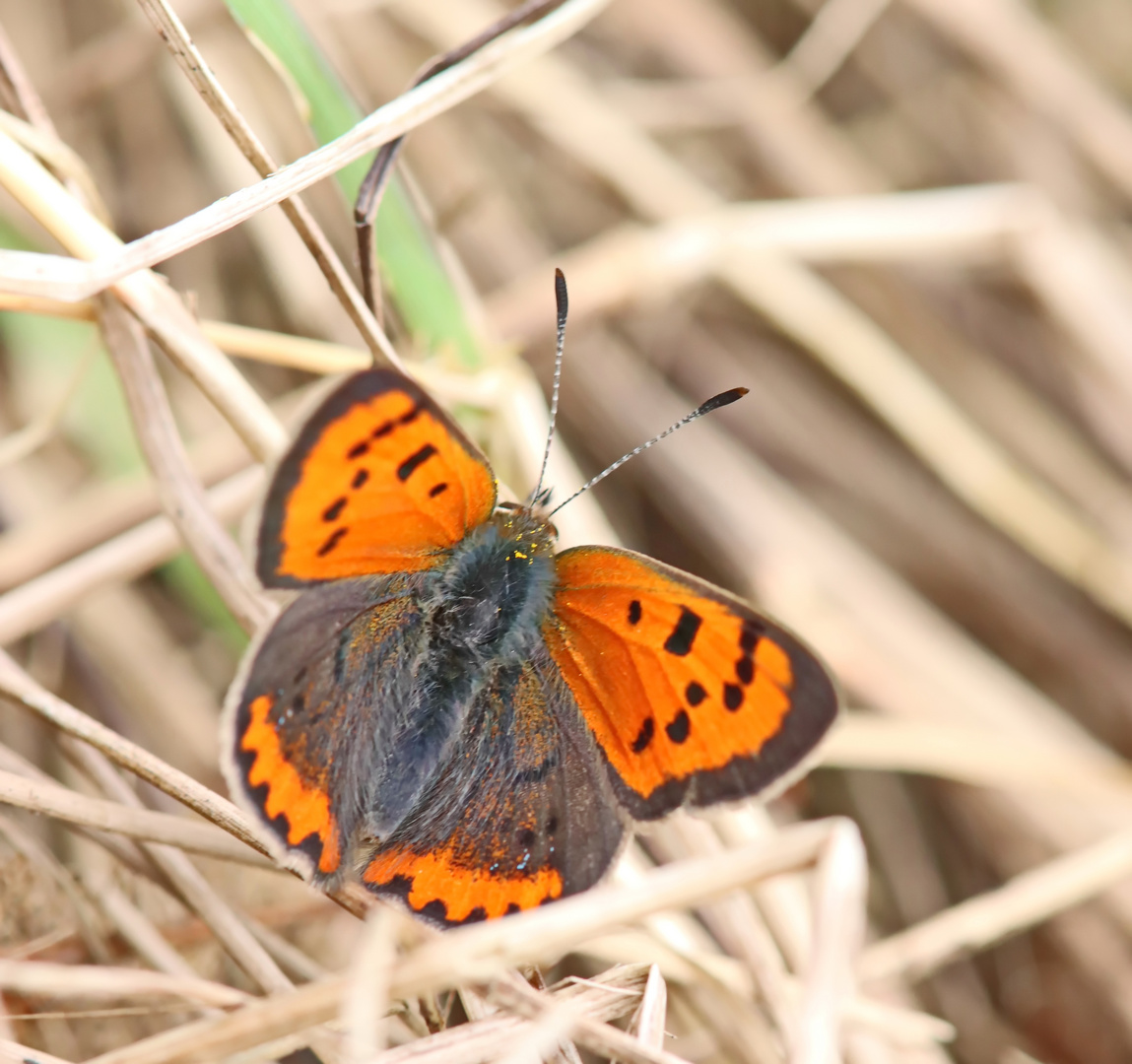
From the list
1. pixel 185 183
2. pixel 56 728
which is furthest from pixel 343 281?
pixel 185 183

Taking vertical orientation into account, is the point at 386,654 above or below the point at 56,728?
below

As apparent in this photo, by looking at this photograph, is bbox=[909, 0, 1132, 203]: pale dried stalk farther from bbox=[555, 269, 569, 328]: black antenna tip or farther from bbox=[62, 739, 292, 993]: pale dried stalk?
bbox=[62, 739, 292, 993]: pale dried stalk

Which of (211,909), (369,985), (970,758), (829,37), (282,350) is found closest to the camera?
(369,985)

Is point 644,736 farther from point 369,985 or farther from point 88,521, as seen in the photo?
point 88,521

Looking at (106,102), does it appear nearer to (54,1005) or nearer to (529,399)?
(529,399)

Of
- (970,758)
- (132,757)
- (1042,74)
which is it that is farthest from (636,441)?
(132,757)

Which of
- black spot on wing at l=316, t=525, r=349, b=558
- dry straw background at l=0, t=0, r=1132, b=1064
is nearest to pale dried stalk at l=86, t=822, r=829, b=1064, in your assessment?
dry straw background at l=0, t=0, r=1132, b=1064
